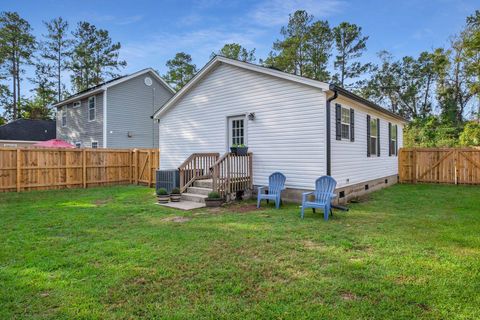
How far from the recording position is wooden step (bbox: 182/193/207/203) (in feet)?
27.2

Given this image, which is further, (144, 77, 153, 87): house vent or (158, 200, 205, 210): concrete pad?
(144, 77, 153, 87): house vent

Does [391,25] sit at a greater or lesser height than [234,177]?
greater

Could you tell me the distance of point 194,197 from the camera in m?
8.50

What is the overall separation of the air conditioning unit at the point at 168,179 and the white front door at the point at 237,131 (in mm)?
2110

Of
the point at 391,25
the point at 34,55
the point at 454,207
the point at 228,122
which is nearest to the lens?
the point at 454,207

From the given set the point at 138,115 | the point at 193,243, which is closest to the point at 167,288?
the point at 193,243

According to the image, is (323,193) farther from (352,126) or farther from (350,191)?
(352,126)

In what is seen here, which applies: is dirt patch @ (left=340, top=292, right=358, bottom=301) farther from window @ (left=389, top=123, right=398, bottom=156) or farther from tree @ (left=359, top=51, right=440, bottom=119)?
tree @ (left=359, top=51, right=440, bottom=119)

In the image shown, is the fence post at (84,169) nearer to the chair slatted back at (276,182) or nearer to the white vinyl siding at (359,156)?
the chair slatted back at (276,182)

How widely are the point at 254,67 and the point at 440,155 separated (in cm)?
994

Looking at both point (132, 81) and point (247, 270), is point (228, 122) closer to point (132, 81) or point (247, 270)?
point (247, 270)

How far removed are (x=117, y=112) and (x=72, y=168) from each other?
6.56 metres

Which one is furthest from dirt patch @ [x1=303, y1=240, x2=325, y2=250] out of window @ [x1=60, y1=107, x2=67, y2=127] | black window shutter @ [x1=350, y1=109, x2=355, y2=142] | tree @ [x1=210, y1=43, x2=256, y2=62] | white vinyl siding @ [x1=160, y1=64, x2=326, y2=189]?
tree @ [x1=210, y1=43, x2=256, y2=62]

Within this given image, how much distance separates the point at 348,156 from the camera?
29.9 feet
